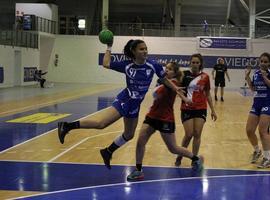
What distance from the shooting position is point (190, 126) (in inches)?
310

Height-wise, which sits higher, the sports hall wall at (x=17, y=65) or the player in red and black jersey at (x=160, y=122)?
the sports hall wall at (x=17, y=65)

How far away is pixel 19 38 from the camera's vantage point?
34469 millimetres

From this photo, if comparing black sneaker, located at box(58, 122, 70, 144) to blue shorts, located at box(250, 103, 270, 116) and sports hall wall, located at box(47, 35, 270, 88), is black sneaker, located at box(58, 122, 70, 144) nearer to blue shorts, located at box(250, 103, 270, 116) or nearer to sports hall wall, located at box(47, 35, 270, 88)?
blue shorts, located at box(250, 103, 270, 116)

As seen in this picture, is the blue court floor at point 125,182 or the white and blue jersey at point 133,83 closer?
the blue court floor at point 125,182

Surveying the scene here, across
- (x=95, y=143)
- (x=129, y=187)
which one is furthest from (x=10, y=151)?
(x=129, y=187)

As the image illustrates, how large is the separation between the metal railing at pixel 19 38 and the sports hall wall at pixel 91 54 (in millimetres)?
4068

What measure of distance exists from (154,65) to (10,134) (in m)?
5.77

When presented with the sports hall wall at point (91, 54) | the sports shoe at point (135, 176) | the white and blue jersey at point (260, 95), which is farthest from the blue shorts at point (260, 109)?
the sports hall wall at point (91, 54)

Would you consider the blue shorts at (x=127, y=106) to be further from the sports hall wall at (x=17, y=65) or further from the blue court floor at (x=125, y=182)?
the sports hall wall at (x=17, y=65)

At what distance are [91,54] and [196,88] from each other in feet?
111

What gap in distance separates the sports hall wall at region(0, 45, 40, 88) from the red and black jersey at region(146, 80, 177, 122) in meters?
24.7

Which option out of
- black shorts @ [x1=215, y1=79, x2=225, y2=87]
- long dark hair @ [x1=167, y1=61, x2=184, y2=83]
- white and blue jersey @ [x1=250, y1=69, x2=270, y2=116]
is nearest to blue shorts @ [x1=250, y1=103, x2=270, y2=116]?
white and blue jersey @ [x1=250, y1=69, x2=270, y2=116]

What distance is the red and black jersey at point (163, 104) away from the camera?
7.13 m

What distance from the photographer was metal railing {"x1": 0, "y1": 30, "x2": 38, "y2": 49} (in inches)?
1302
